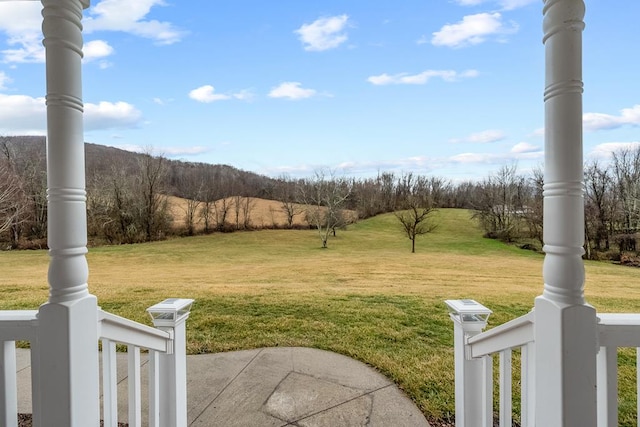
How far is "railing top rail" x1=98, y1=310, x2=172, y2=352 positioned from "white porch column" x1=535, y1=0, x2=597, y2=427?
1231 mm

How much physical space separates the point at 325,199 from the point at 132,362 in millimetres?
15988

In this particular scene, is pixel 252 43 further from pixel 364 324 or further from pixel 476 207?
pixel 476 207

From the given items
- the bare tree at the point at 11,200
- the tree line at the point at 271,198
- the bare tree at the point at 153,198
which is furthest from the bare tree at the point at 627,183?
the bare tree at the point at 153,198

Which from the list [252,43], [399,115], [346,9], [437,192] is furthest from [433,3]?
[437,192]

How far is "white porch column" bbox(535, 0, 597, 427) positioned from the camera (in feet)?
2.90

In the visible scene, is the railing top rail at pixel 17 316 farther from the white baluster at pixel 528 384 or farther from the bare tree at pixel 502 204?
the bare tree at pixel 502 204

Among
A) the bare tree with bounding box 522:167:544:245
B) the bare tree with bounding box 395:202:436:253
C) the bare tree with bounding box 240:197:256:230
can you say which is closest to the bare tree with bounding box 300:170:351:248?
the bare tree with bounding box 240:197:256:230

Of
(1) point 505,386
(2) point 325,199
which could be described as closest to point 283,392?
(1) point 505,386

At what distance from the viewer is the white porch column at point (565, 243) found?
883 millimetres

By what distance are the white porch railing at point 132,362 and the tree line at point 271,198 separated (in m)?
4.21

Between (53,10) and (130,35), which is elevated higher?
(130,35)

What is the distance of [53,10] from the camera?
94 centimetres

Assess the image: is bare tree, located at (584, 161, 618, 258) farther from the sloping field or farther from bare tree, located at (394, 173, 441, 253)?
the sloping field

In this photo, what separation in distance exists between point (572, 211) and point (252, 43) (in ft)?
20.1
